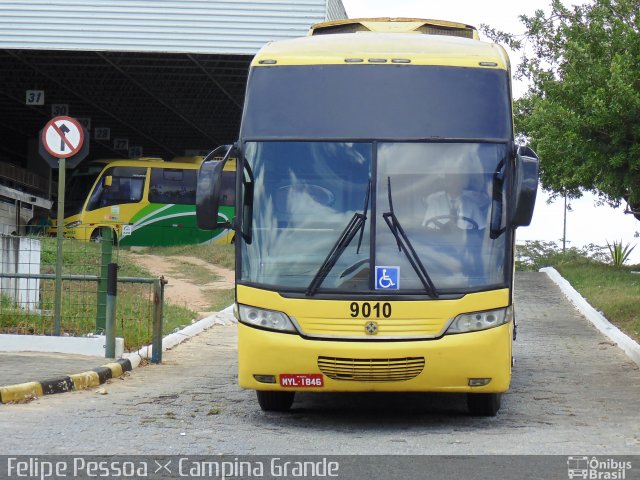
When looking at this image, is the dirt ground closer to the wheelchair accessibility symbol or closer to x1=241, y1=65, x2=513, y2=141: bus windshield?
x1=241, y1=65, x2=513, y2=141: bus windshield

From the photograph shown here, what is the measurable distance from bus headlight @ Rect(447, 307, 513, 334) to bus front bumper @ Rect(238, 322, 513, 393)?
47 millimetres

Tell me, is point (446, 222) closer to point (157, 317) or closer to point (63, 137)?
point (157, 317)

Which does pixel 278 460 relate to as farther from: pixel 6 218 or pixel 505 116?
pixel 6 218

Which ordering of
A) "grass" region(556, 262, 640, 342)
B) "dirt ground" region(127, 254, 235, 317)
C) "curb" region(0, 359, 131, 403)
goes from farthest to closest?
"dirt ground" region(127, 254, 235, 317) → "grass" region(556, 262, 640, 342) → "curb" region(0, 359, 131, 403)

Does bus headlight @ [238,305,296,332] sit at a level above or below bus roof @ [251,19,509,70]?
below

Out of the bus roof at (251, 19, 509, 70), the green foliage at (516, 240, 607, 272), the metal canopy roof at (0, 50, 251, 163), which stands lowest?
the green foliage at (516, 240, 607, 272)

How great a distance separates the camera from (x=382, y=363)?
29.8 ft

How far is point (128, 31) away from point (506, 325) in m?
18.6

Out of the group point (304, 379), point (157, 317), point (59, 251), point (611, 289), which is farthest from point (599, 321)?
point (304, 379)

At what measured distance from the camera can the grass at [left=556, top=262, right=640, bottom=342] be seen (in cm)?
1972

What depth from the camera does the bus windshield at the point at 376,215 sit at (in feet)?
30.6

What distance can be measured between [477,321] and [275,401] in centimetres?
207

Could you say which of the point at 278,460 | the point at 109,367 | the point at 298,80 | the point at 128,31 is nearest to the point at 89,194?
the point at 128,31

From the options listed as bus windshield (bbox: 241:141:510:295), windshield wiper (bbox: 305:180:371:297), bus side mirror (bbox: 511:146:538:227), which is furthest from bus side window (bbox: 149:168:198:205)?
bus side mirror (bbox: 511:146:538:227)
